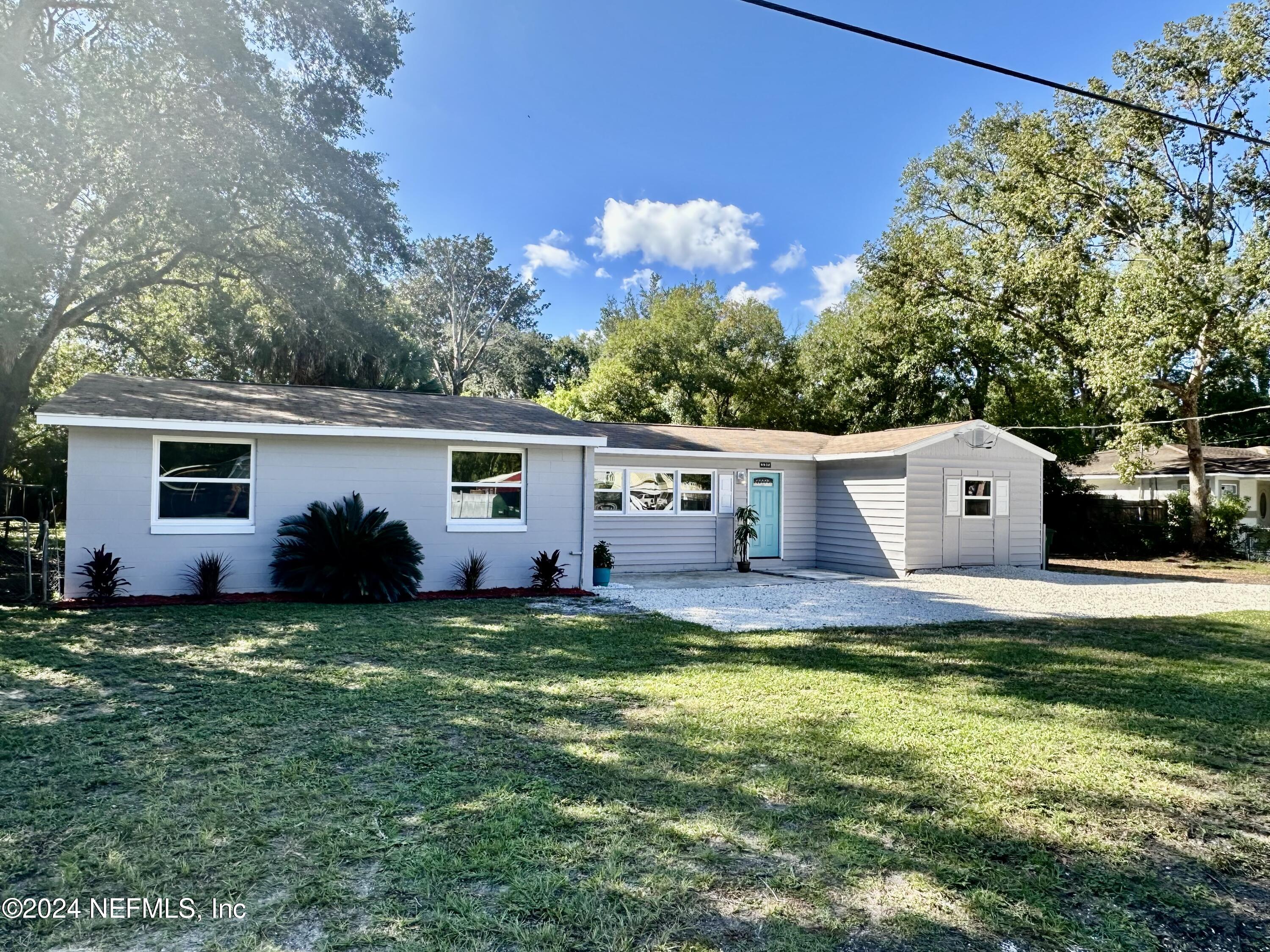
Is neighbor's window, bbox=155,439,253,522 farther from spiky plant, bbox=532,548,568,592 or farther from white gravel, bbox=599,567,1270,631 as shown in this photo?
white gravel, bbox=599,567,1270,631

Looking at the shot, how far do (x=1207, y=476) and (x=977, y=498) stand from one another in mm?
14709

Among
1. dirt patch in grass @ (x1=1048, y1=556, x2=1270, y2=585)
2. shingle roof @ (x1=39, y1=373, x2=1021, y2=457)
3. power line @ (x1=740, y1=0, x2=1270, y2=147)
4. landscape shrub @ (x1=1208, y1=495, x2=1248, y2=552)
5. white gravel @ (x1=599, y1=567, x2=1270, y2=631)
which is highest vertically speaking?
power line @ (x1=740, y1=0, x2=1270, y2=147)

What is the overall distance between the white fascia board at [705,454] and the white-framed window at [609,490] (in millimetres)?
417

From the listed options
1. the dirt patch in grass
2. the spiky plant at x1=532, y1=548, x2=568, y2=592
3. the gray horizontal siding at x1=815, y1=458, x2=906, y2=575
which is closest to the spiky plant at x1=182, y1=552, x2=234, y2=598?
the spiky plant at x1=532, y1=548, x2=568, y2=592

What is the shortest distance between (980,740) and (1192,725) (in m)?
1.69

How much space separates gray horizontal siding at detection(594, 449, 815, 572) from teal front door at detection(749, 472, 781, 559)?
144 mm

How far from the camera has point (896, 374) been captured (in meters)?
25.3

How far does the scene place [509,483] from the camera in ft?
38.5

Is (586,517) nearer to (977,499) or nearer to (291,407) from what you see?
(291,407)

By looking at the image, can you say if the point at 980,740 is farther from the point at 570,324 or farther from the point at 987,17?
the point at 570,324

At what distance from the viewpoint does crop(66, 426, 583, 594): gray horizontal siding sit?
372 inches

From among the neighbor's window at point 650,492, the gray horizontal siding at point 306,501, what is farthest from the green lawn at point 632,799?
the neighbor's window at point 650,492

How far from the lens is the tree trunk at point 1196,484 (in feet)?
63.8

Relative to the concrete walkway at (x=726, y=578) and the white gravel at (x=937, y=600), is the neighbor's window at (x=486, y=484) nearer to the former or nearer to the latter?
the white gravel at (x=937, y=600)
